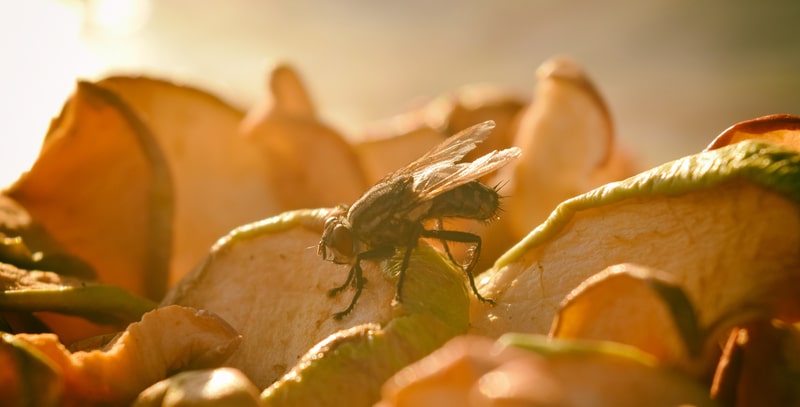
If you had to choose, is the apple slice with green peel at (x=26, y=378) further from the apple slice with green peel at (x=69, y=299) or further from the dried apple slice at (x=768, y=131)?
the dried apple slice at (x=768, y=131)

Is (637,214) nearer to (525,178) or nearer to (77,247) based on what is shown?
(525,178)

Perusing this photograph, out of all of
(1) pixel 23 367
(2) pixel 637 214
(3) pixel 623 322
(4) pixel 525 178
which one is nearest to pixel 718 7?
(4) pixel 525 178

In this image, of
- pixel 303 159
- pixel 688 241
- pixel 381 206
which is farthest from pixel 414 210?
pixel 303 159

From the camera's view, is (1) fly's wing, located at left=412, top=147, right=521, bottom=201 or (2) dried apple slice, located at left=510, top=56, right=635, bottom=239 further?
(2) dried apple slice, located at left=510, top=56, right=635, bottom=239

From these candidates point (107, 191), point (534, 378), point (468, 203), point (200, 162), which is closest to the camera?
point (534, 378)

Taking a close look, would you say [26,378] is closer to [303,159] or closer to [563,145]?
[303,159]

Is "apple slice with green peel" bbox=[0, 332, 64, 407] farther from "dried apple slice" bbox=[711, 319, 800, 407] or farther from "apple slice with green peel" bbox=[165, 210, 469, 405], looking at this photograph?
"dried apple slice" bbox=[711, 319, 800, 407]

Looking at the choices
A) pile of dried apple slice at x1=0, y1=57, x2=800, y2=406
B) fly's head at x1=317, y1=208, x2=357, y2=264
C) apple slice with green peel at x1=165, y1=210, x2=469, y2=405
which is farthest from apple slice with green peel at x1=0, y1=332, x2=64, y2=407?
fly's head at x1=317, y1=208, x2=357, y2=264
